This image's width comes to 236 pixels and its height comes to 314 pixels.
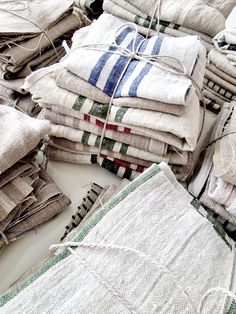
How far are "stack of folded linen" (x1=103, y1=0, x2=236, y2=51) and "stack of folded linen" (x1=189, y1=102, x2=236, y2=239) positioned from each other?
21cm

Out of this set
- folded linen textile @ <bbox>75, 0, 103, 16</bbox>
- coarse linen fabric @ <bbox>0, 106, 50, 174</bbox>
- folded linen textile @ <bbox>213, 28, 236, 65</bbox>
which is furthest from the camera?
folded linen textile @ <bbox>75, 0, 103, 16</bbox>

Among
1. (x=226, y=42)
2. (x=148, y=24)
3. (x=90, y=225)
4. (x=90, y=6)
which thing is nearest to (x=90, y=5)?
(x=90, y=6)

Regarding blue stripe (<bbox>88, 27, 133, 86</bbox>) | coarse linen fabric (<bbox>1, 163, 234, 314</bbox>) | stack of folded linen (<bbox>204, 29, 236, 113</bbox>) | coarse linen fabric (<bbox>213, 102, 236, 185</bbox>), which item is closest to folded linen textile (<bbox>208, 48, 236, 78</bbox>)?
stack of folded linen (<bbox>204, 29, 236, 113</bbox>)

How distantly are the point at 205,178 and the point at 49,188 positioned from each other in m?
0.23

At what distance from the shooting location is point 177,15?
2.36 ft

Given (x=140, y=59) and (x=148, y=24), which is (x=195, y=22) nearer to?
(x=148, y=24)

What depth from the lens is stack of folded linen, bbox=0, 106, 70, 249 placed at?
49 cm

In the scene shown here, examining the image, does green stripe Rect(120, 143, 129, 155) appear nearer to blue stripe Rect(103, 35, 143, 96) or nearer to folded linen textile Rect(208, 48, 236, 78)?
blue stripe Rect(103, 35, 143, 96)

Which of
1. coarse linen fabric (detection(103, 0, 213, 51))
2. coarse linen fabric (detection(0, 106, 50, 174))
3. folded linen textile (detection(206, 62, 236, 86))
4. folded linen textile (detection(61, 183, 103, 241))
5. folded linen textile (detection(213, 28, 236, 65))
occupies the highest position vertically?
folded linen textile (detection(213, 28, 236, 65))

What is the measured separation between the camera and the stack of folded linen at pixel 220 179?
52cm

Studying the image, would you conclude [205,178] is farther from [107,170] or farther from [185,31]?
[185,31]

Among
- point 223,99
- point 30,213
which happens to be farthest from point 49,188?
point 223,99

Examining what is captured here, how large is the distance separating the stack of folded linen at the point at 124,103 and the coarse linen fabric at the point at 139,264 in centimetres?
9

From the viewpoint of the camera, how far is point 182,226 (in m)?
0.46
